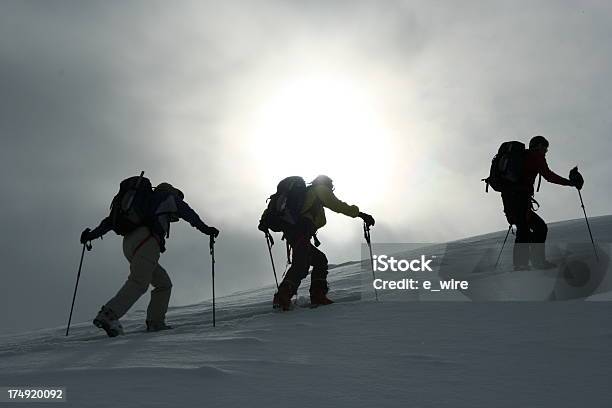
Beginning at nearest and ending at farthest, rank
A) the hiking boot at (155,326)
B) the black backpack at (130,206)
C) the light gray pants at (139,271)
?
the light gray pants at (139,271) → the black backpack at (130,206) → the hiking boot at (155,326)

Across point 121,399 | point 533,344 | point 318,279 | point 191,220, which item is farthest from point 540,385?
point 191,220

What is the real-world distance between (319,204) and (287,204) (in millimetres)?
497

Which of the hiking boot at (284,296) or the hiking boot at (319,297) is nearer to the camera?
the hiking boot at (284,296)

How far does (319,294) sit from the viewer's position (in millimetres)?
7176

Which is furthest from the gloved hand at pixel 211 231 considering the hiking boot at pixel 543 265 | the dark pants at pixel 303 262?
the hiking boot at pixel 543 265

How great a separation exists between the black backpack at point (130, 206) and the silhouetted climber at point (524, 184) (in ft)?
18.1

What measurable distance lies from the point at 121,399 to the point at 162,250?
3617 millimetres

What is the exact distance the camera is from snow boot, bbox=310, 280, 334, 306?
714 centimetres

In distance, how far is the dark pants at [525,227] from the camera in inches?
327

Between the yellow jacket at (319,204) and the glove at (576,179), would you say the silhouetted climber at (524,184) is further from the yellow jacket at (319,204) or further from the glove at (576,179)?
the yellow jacket at (319,204)

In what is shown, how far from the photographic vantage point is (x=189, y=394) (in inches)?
127

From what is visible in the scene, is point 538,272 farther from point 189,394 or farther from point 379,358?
point 189,394

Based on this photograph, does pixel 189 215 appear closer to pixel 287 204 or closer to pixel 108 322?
pixel 287 204

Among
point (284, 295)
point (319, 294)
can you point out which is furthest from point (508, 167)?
point (284, 295)
